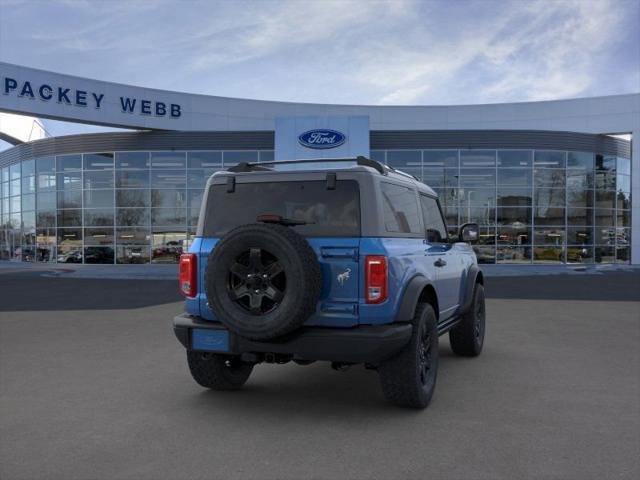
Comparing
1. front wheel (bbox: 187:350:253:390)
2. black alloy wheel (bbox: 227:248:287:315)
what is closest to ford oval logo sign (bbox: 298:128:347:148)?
front wheel (bbox: 187:350:253:390)

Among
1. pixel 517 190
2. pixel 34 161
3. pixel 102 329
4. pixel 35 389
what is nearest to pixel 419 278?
pixel 35 389

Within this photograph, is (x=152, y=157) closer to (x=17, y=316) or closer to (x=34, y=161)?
(x=34, y=161)

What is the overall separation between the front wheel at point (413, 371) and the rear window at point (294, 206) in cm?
99

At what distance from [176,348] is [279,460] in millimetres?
3965

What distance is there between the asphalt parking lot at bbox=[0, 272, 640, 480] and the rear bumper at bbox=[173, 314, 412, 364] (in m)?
0.57

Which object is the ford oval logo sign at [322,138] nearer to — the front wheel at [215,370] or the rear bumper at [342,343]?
the front wheel at [215,370]

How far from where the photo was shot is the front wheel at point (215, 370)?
5.09 m

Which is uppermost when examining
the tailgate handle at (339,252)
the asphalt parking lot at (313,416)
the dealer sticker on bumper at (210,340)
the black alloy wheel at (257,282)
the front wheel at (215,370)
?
the tailgate handle at (339,252)

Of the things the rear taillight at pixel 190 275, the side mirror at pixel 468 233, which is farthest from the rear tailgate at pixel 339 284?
the side mirror at pixel 468 233

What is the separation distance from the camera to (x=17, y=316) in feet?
34.1

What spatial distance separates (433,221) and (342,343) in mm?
2362

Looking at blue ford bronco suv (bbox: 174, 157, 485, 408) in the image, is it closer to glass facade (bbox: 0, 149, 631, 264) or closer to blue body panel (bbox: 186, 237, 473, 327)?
blue body panel (bbox: 186, 237, 473, 327)

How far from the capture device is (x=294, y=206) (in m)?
4.66

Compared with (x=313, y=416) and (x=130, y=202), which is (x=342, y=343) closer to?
(x=313, y=416)
